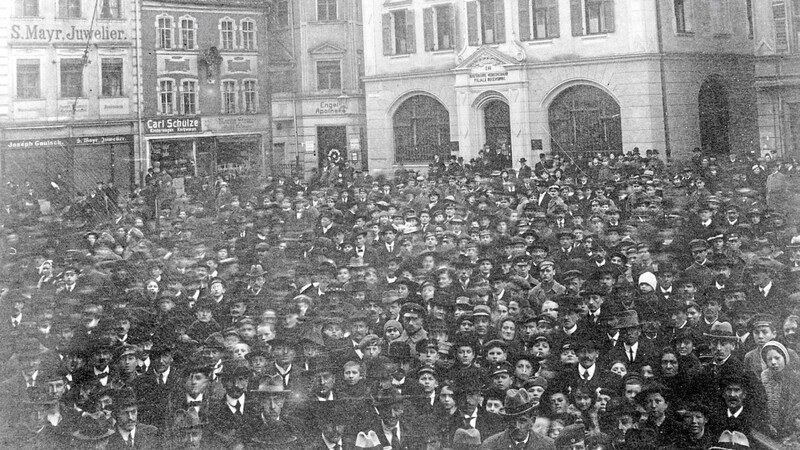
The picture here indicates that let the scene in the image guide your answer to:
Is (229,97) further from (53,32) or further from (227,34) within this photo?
(53,32)

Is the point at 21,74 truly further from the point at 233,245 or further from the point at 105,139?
the point at 233,245

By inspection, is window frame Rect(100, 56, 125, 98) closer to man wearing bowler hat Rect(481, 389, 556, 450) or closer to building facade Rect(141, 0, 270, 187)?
building facade Rect(141, 0, 270, 187)

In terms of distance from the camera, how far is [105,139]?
1920 centimetres

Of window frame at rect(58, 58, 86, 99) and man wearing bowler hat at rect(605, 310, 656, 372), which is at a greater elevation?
window frame at rect(58, 58, 86, 99)

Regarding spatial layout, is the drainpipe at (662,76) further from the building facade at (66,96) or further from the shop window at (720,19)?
the building facade at (66,96)

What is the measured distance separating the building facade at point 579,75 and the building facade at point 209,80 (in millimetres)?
5089

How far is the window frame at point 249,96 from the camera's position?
83.9 ft

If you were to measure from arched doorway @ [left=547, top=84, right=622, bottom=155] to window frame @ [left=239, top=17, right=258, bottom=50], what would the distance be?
32.3 ft

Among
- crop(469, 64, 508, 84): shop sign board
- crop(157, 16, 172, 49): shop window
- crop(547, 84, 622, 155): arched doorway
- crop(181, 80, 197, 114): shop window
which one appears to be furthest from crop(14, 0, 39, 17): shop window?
crop(547, 84, 622, 155): arched doorway

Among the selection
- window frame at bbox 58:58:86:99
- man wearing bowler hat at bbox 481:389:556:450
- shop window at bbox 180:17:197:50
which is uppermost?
shop window at bbox 180:17:197:50

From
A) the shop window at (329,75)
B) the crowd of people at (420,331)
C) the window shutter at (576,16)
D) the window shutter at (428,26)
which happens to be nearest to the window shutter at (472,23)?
the window shutter at (428,26)

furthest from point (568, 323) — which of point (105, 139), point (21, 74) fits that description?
point (105, 139)

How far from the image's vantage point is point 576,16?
20406 millimetres

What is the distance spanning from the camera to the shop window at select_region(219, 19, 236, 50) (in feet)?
81.3
